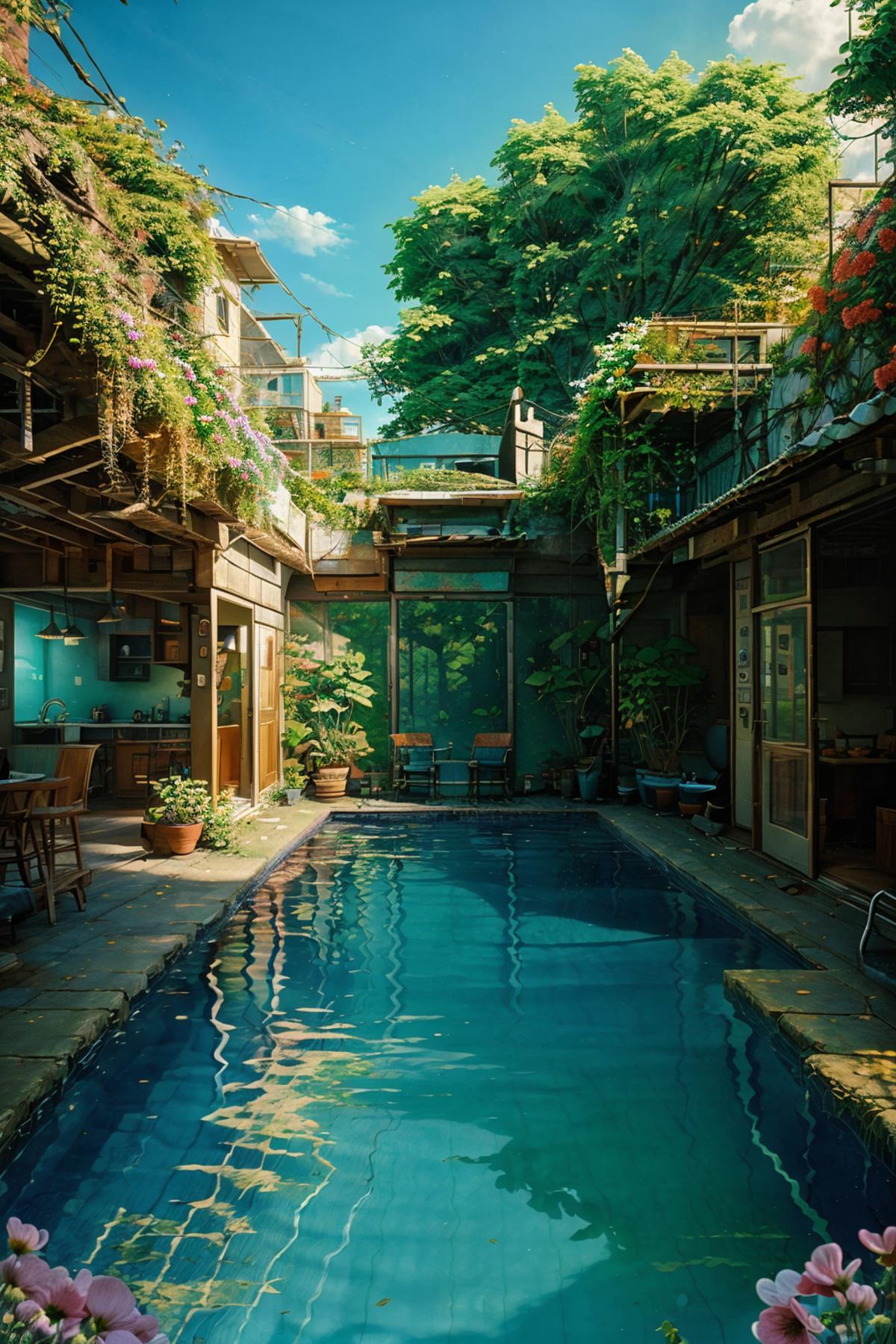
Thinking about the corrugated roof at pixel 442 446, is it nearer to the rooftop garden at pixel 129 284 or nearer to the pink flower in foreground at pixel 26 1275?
the rooftop garden at pixel 129 284

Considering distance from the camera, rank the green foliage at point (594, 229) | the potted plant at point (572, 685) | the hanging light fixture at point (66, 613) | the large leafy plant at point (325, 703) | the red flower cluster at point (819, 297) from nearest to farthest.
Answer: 1. the red flower cluster at point (819, 297)
2. the hanging light fixture at point (66, 613)
3. the large leafy plant at point (325, 703)
4. the potted plant at point (572, 685)
5. the green foliage at point (594, 229)

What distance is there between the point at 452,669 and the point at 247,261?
27.0 feet

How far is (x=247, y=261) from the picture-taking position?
14.9 m

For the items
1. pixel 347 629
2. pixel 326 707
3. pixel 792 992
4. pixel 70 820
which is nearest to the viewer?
pixel 792 992

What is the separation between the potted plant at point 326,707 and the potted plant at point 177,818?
153 inches

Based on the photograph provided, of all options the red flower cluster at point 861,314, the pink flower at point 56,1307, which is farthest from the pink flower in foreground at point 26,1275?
the red flower cluster at point 861,314

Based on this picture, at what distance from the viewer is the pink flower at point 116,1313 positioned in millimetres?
836

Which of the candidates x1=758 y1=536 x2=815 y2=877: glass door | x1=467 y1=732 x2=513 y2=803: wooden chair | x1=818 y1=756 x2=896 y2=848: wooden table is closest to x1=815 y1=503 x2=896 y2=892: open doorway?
x1=818 y1=756 x2=896 y2=848: wooden table

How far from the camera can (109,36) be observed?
27.6ft

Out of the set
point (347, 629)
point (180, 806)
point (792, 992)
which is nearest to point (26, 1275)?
point (792, 992)

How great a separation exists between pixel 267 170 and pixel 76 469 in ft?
38.9

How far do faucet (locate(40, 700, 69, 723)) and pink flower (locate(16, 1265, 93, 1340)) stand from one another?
11.5 m

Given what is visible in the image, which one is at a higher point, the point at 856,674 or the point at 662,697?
the point at 856,674

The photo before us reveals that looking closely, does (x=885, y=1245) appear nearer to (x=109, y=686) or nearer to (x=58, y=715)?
(x=58, y=715)
